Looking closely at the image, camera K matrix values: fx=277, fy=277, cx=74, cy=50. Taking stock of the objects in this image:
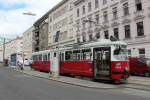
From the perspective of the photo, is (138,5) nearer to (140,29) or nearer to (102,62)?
(140,29)

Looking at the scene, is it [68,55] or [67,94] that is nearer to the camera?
[67,94]

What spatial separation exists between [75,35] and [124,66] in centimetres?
3622

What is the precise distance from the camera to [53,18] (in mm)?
74625

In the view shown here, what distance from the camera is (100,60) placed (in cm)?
2098

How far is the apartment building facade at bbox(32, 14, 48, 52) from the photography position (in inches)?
3275

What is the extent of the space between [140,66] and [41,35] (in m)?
65.3

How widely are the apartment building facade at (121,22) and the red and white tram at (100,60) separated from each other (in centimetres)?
1013

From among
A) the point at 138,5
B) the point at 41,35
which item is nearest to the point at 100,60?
the point at 138,5

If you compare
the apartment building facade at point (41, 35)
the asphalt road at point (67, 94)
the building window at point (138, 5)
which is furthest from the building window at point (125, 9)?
the apartment building facade at point (41, 35)

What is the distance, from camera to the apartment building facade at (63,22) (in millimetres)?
59625

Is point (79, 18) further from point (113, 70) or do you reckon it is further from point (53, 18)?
point (113, 70)

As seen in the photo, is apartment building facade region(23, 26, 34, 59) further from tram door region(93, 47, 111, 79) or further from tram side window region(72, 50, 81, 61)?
tram door region(93, 47, 111, 79)

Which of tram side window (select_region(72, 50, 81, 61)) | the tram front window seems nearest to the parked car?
tram side window (select_region(72, 50, 81, 61))

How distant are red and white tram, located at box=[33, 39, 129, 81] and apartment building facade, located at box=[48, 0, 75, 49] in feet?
91.6
